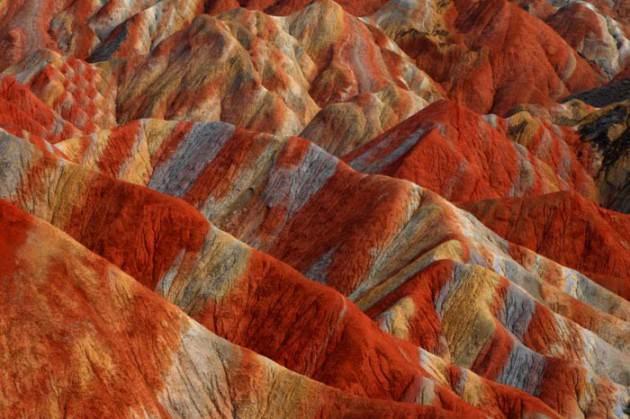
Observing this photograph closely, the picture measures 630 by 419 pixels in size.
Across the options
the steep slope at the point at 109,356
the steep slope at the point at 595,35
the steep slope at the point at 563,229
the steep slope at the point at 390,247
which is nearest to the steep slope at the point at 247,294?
the steep slope at the point at 390,247

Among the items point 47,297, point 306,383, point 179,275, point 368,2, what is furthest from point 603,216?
point 368,2

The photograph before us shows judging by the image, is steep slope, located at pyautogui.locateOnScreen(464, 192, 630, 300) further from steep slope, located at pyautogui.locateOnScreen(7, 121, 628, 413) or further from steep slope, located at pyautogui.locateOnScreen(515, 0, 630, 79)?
steep slope, located at pyautogui.locateOnScreen(515, 0, 630, 79)

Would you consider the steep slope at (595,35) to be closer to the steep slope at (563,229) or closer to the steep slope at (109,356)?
the steep slope at (563,229)

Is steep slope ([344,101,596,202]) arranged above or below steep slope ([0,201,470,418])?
below

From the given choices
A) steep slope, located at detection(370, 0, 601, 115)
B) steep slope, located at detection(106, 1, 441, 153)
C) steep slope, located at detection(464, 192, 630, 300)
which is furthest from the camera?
steep slope, located at detection(370, 0, 601, 115)

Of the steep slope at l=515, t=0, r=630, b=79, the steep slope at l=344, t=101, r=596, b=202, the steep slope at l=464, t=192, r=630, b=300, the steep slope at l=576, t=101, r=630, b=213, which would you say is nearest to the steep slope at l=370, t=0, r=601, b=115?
the steep slope at l=515, t=0, r=630, b=79

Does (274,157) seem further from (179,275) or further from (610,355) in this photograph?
(610,355)
